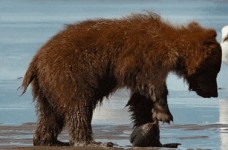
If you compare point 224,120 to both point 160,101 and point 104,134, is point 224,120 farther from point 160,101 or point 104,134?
point 160,101

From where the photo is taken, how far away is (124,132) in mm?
11875

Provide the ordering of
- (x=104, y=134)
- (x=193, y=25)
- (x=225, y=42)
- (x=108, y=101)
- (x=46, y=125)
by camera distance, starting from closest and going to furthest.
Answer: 1. (x=46, y=125)
2. (x=193, y=25)
3. (x=104, y=134)
4. (x=108, y=101)
5. (x=225, y=42)

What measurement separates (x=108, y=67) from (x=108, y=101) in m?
3.11

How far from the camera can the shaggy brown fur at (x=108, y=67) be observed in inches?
413

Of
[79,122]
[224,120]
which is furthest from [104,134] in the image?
[224,120]

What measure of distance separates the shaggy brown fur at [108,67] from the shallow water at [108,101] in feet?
1.78

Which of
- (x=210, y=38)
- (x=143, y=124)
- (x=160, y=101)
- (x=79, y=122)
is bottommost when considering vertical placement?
(x=143, y=124)

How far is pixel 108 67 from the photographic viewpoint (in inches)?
419

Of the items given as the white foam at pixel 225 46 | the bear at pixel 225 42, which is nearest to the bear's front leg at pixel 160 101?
the white foam at pixel 225 46

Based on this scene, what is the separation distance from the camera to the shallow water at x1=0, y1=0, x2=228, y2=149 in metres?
11.5

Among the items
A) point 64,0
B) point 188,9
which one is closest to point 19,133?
point 188,9

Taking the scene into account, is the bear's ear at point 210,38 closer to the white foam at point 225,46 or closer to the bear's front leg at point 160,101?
the bear's front leg at point 160,101

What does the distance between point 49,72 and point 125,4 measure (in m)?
18.5

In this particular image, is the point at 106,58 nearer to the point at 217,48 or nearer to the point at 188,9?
the point at 217,48
